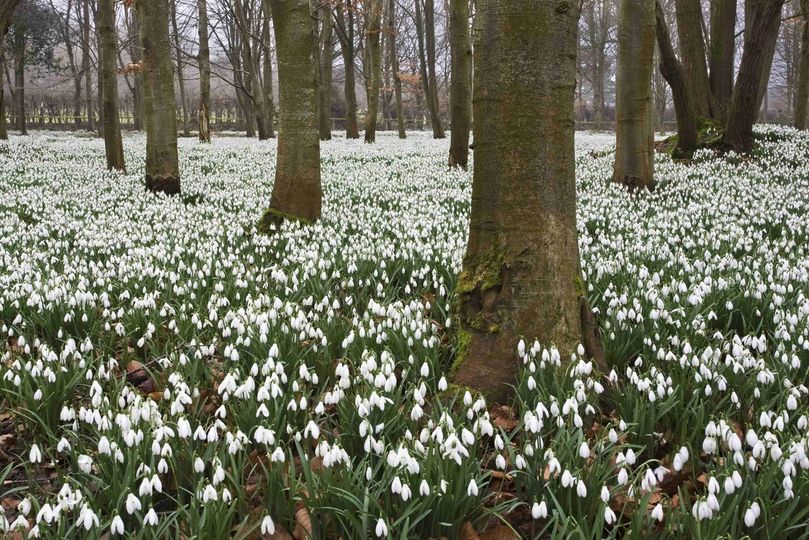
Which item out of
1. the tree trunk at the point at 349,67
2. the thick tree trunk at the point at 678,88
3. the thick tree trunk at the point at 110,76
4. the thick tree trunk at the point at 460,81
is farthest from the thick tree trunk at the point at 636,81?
the tree trunk at the point at 349,67

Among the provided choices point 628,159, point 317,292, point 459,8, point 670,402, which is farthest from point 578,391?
point 459,8

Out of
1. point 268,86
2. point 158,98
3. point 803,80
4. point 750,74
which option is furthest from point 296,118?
point 268,86

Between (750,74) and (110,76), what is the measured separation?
12.5 m

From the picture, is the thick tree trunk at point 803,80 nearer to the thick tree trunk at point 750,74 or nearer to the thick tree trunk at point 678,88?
the thick tree trunk at point 750,74

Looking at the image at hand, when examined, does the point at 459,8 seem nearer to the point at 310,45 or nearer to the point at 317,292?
the point at 310,45

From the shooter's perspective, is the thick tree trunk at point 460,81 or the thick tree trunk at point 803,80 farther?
the thick tree trunk at point 803,80

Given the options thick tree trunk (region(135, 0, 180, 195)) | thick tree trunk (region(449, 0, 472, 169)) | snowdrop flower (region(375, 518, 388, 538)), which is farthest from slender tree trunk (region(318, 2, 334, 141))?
snowdrop flower (region(375, 518, 388, 538))

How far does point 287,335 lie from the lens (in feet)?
12.1

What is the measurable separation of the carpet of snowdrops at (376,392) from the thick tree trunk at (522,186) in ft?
0.40

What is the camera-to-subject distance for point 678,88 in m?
12.9

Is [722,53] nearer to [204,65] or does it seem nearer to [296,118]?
[296,118]

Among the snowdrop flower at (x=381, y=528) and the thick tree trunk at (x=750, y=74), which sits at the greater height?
the thick tree trunk at (x=750, y=74)

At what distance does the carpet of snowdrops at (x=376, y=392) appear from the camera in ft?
7.38

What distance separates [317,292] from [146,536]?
2.90 meters
